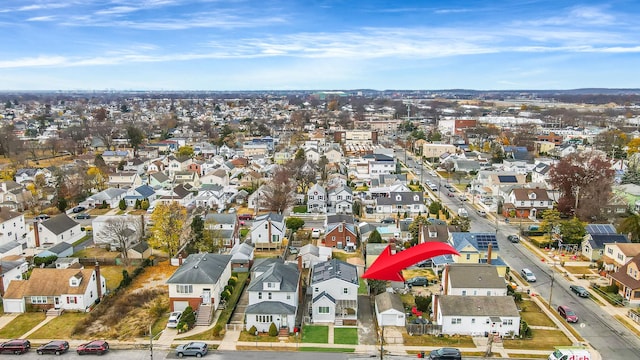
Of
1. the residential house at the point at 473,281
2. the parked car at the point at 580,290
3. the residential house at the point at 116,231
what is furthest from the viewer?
the residential house at the point at 116,231

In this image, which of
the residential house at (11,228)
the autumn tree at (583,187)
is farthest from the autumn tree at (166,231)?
the autumn tree at (583,187)

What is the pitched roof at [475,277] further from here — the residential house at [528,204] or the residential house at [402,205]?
the residential house at [528,204]

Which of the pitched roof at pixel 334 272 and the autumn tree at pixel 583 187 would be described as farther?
the autumn tree at pixel 583 187

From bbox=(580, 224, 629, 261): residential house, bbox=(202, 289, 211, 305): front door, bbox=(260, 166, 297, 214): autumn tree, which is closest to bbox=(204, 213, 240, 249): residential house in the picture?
bbox=(260, 166, 297, 214): autumn tree

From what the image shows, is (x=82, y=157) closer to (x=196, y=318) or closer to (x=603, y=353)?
(x=196, y=318)

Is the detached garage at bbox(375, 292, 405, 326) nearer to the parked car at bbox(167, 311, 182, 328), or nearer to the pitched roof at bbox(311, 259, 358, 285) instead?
the pitched roof at bbox(311, 259, 358, 285)

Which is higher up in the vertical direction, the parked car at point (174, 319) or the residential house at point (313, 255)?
the residential house at point (313, 255)

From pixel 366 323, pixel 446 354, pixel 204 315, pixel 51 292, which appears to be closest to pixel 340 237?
pixel 366 323
